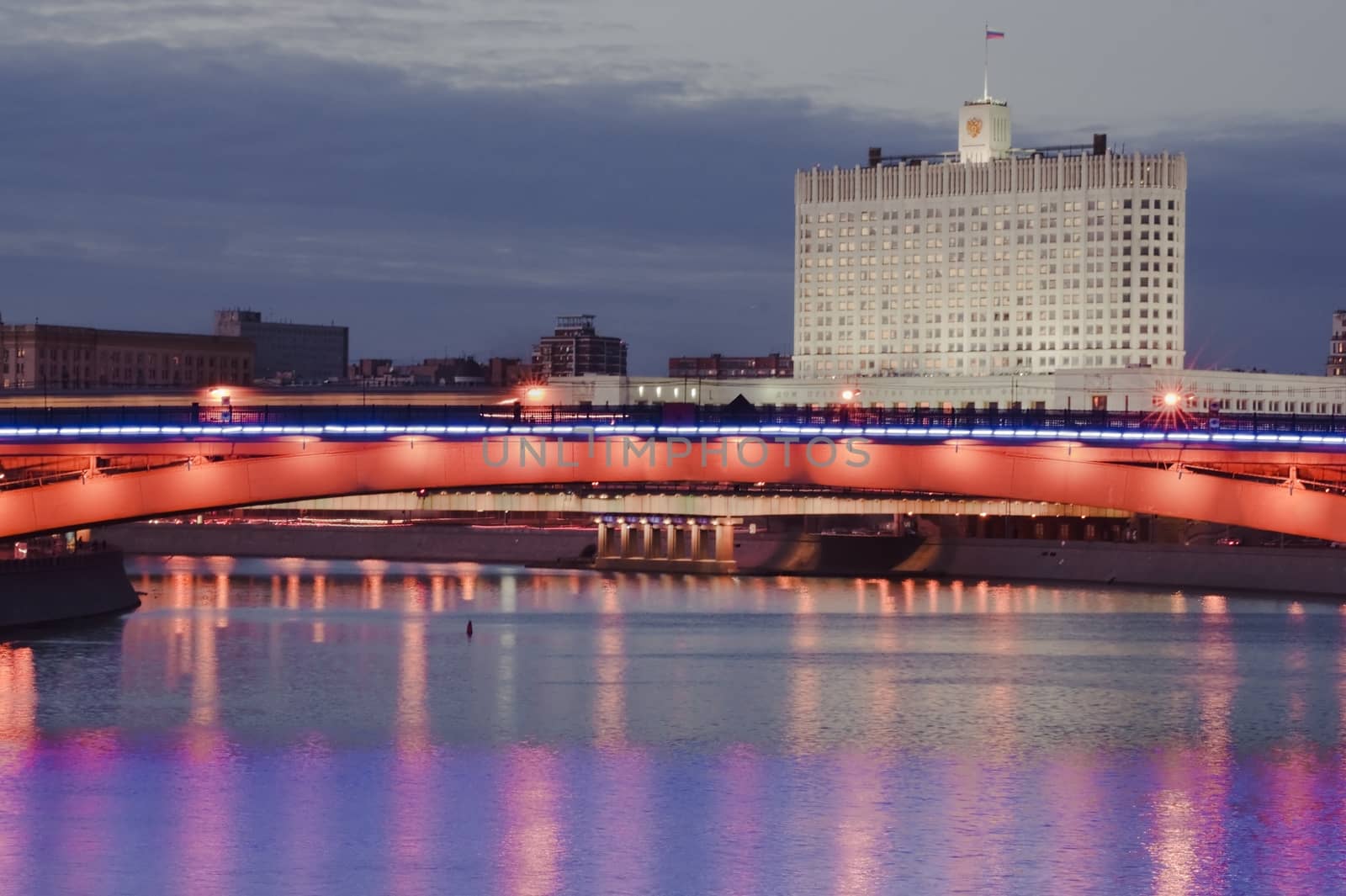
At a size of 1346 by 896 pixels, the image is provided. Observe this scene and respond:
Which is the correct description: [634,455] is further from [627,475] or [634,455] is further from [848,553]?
[848,553]

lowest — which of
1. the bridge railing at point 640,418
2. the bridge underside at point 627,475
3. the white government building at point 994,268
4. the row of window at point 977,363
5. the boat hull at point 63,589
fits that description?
the boat hull at point 63,589

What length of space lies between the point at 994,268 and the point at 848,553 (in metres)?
90.0

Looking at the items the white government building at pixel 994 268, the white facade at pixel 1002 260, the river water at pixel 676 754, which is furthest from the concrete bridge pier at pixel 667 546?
the white facade at pixel 1002 260

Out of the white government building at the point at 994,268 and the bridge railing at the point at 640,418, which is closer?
the bridge railing at the point at 640,418

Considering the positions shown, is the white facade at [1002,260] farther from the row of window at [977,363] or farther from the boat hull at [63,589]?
the boat hull at [63,589]

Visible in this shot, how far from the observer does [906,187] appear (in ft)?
650

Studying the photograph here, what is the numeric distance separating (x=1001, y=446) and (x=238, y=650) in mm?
24108

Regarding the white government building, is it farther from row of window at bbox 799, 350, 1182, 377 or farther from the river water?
the river water

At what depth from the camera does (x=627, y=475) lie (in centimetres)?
7075

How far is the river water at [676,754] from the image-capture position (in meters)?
36.2

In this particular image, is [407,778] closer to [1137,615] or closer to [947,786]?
[947,786]

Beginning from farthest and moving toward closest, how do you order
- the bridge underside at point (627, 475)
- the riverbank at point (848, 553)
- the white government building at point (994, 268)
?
the white government building at point (994, 268), the riverbank at point (848, 553), the bridge underside at point (627, 475)

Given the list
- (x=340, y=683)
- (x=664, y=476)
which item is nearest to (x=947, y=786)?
(x=340, y=683)

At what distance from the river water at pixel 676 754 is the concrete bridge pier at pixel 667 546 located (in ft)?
118
